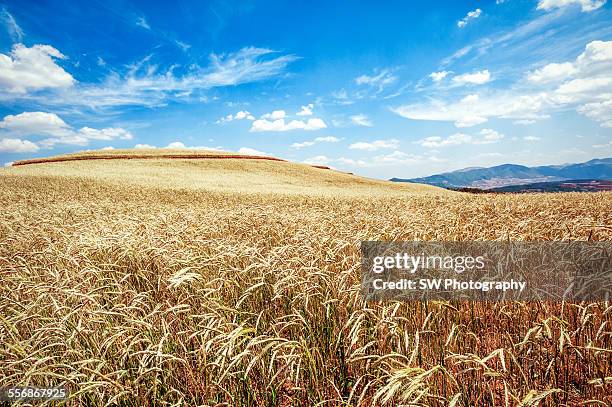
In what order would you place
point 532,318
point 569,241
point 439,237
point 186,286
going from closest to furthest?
1. point 532,318
2. point 186,286
3. point 569,241
4. point 439,237

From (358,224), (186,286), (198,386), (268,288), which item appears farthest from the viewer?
(358,224)

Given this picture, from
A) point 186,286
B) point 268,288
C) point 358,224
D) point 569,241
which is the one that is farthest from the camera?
point 358,224

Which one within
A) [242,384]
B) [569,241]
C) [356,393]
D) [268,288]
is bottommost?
[356,393]

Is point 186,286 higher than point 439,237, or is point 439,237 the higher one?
point 439,237

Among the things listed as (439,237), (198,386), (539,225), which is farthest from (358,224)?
(198,386)

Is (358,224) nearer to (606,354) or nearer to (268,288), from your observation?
(268,288)

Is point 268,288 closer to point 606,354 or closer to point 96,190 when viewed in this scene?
point 606,354

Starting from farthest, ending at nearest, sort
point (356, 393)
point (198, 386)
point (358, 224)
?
point (358, 224) → point (356, 393) → point (198, 386)

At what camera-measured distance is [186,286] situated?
12.8 ft

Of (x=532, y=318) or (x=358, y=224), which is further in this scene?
(x=358, y=224)

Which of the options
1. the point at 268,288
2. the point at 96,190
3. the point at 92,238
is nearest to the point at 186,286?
the point at 268,288

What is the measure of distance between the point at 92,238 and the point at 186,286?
283 centimetres

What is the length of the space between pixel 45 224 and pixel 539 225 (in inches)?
412

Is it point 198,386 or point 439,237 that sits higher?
point 439,237
